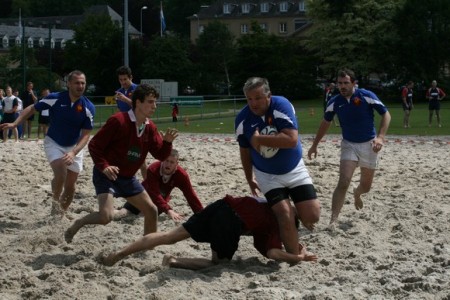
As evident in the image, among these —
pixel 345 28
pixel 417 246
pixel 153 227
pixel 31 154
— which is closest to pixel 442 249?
pixel 417 246

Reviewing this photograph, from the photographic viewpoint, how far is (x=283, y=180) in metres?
7.76

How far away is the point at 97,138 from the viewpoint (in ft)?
25.8

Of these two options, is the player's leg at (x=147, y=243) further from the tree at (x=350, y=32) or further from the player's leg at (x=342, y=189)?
the tree at (x=350, y=32)

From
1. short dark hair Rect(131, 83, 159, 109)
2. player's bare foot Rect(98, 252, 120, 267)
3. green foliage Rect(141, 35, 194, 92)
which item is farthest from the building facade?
player's bare foot Rect(98, 252, 120, 267)

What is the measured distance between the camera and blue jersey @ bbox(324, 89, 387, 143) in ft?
33.2

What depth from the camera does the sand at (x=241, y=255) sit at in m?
6.50

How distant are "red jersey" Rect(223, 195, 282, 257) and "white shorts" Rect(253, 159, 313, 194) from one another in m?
0.19

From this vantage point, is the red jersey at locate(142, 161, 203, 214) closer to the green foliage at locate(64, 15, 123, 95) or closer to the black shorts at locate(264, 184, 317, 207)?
the black shorts at locate(264, 184, 317, 207)

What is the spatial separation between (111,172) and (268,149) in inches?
60.3

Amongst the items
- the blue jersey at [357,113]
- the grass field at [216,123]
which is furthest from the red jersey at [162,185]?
the grass field at [216,123]

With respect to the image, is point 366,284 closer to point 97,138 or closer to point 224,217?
point 224,217

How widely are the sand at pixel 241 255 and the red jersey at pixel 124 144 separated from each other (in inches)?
34.9

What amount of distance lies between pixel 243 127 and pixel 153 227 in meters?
1.40

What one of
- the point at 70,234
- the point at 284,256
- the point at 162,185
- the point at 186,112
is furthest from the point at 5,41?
the point at 284,256
